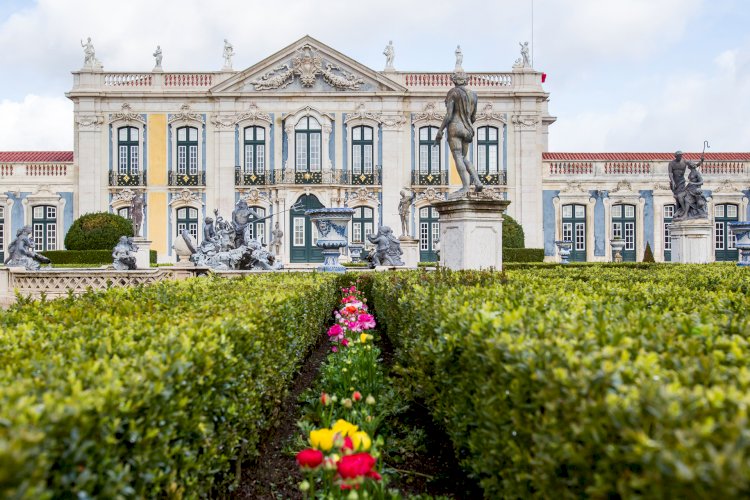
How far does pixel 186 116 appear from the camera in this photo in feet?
103

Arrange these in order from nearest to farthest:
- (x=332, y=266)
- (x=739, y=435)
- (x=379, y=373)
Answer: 1. (x=739, y=435)
2. (x=379, y=373)
3. (x=332, y=266)

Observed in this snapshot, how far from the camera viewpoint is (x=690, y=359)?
2.29 metres

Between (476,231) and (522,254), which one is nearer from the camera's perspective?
(476,231)

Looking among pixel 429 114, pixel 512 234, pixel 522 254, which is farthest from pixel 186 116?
pixel 522 254

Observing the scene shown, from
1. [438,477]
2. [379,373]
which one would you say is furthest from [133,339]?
[379,373]

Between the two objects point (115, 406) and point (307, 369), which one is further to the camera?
point (307, 369)

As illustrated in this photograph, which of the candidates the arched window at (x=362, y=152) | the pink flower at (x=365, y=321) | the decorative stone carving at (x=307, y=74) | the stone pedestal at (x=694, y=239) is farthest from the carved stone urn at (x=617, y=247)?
the pink flower at (x=365, y=321)

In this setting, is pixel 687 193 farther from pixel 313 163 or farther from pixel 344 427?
pixel 313 163

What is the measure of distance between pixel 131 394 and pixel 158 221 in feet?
102

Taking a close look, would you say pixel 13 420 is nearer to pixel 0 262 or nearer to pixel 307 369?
pixel 307 369

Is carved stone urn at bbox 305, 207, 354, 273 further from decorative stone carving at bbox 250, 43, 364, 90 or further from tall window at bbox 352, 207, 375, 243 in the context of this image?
decorative stone carving at bbox 250, 43, 364, 90

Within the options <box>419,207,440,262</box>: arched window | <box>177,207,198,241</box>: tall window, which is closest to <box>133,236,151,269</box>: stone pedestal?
<box>177,207,198,241</box>: tall window

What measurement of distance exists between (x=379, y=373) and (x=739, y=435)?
4683 millimetres

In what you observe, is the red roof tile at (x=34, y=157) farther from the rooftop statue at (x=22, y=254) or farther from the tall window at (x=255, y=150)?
the rooftop statue at (x=22, y=254)
